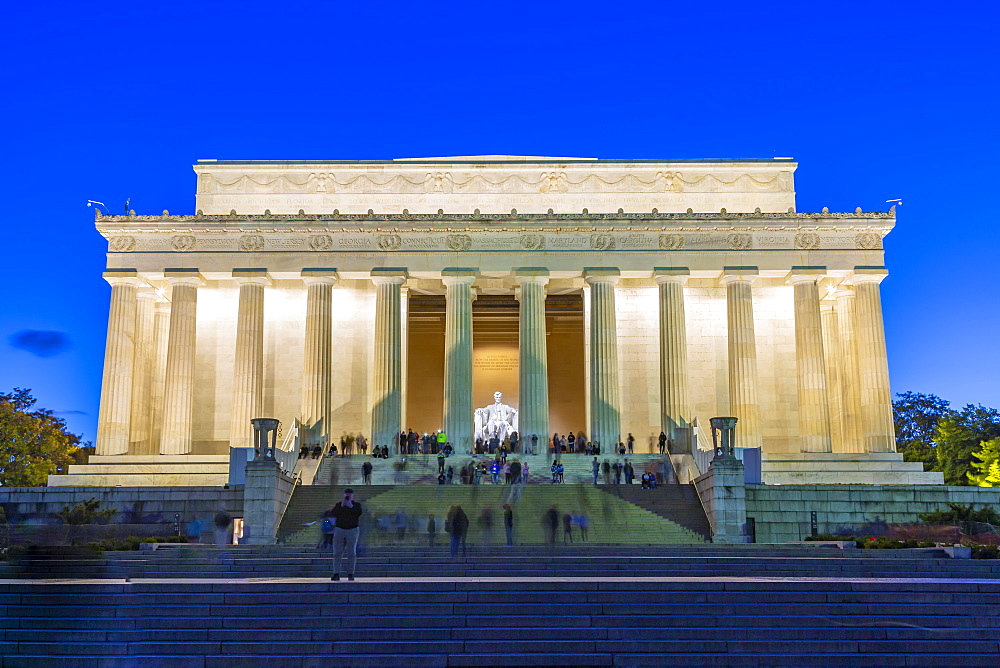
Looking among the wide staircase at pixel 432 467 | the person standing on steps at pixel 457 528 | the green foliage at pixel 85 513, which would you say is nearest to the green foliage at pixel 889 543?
the person standing on steps at pixel 457 528

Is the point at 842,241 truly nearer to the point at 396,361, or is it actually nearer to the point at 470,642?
the point at 396,361

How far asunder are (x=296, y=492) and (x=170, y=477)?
12273 mm

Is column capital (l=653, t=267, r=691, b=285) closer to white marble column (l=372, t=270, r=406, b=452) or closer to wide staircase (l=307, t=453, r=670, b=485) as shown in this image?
wide staircase (l=307, t=453, r=670, b=485)

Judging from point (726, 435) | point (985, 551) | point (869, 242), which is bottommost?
point (985, 551)

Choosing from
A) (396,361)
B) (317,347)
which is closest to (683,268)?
(396,361)

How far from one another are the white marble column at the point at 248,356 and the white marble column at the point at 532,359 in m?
12.4

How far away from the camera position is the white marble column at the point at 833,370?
162 ft

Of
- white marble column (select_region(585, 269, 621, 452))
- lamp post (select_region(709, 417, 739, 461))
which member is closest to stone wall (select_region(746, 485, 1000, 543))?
lamp post (select_region(709, 417, 739, 461))

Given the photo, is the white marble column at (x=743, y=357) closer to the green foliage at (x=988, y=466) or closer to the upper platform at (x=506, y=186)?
the upper platform at (x=506, y=186)

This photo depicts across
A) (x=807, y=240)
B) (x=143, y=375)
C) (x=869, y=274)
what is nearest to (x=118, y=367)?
(x=143, y=375)

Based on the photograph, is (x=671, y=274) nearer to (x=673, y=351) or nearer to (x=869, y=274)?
(x=673, y=351)

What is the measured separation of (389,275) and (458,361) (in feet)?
17.5

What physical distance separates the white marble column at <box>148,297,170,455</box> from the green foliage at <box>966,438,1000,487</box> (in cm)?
4071

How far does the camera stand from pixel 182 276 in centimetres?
4900
